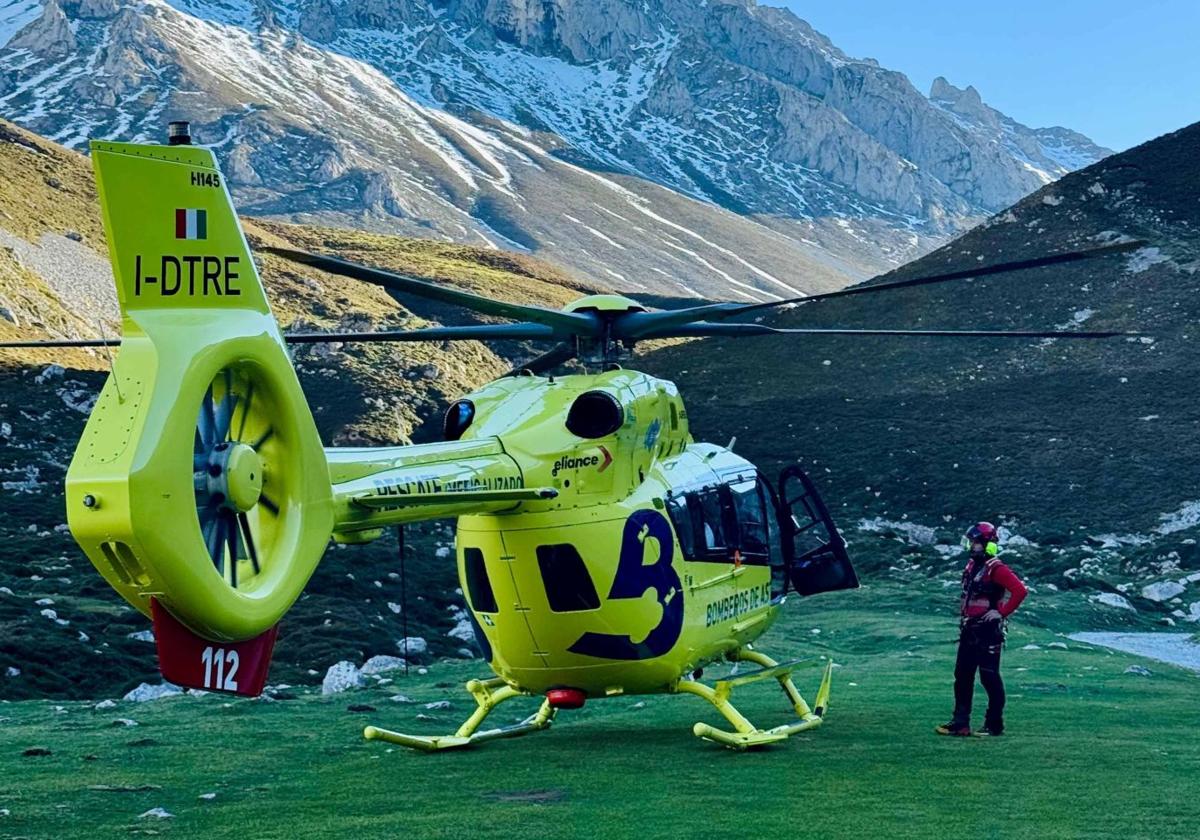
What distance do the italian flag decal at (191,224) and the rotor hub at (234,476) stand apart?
1.36 metres

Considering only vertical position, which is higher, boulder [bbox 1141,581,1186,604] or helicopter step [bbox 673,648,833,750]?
helicopter step [bbox 673,648,833,750]

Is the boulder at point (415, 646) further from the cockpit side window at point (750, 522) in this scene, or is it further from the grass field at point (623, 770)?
the cockpit side window at point (750, 522)

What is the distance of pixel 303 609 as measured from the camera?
31.5 meters

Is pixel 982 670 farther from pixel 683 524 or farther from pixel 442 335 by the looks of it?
pixel 442 335

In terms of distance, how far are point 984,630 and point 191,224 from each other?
371 inches

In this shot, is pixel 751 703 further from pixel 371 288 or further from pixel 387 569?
Answer: pixel 371 288

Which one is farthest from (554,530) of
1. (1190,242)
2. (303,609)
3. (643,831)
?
(1190,242)

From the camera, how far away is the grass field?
1128 cm

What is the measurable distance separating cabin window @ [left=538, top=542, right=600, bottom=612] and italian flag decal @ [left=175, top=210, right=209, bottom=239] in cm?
516

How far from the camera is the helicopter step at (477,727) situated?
15.0 metres

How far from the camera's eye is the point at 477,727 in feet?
51.1

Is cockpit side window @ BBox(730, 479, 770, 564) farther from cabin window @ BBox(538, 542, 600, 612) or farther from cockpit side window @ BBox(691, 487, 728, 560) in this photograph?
cabin window @ BBox(538, 542, 600, 612)

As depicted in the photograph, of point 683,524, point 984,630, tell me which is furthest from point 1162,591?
point 683,524

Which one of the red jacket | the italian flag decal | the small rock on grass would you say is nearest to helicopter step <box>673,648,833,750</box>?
the red jacket
